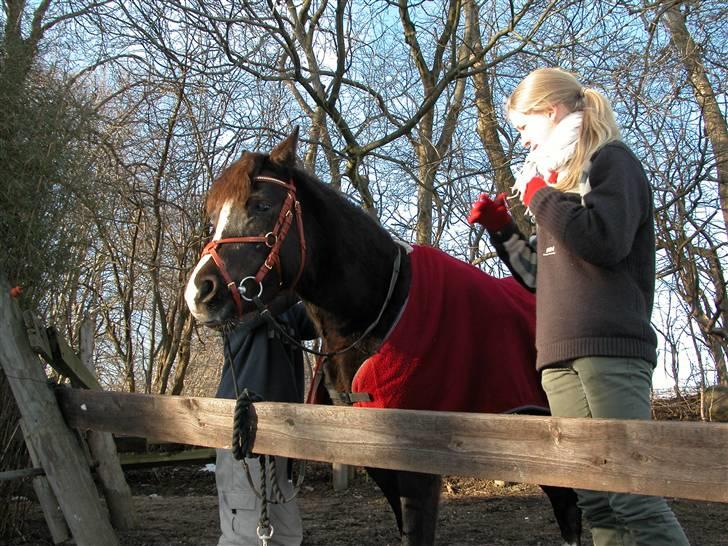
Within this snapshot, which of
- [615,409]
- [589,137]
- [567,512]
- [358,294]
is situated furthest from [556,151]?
[567,512]

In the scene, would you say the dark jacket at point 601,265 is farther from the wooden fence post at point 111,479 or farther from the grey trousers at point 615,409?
the wooden fence post at point 111,479

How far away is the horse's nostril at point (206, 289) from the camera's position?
107 inches

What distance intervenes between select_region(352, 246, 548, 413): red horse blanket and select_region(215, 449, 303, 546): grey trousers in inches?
29.0

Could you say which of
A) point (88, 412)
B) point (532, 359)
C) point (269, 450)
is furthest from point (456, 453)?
point (88, 412)

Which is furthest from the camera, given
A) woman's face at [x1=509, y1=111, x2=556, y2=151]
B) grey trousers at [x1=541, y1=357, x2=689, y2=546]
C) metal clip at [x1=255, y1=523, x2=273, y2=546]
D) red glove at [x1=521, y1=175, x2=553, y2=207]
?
Answer: metal clip at [x1=255, y1=523, x2=273, y2=546]

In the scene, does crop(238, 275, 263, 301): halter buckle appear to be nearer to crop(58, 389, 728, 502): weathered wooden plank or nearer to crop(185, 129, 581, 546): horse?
crop(185, 129, 581, 546): horse

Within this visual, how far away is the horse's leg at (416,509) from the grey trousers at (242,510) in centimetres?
69

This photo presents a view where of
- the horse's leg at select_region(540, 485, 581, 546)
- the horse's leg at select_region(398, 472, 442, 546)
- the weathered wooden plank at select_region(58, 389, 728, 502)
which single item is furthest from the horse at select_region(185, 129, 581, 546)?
the horse's leg at select_region(540, 485, 581, 546)

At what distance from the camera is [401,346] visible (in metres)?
2.97

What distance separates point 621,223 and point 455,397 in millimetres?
1207

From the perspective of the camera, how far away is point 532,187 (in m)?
2.21

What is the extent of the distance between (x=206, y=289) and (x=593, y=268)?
143cm

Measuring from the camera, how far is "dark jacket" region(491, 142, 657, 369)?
2016 mm

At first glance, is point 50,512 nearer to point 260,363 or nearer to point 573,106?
point 260,363
